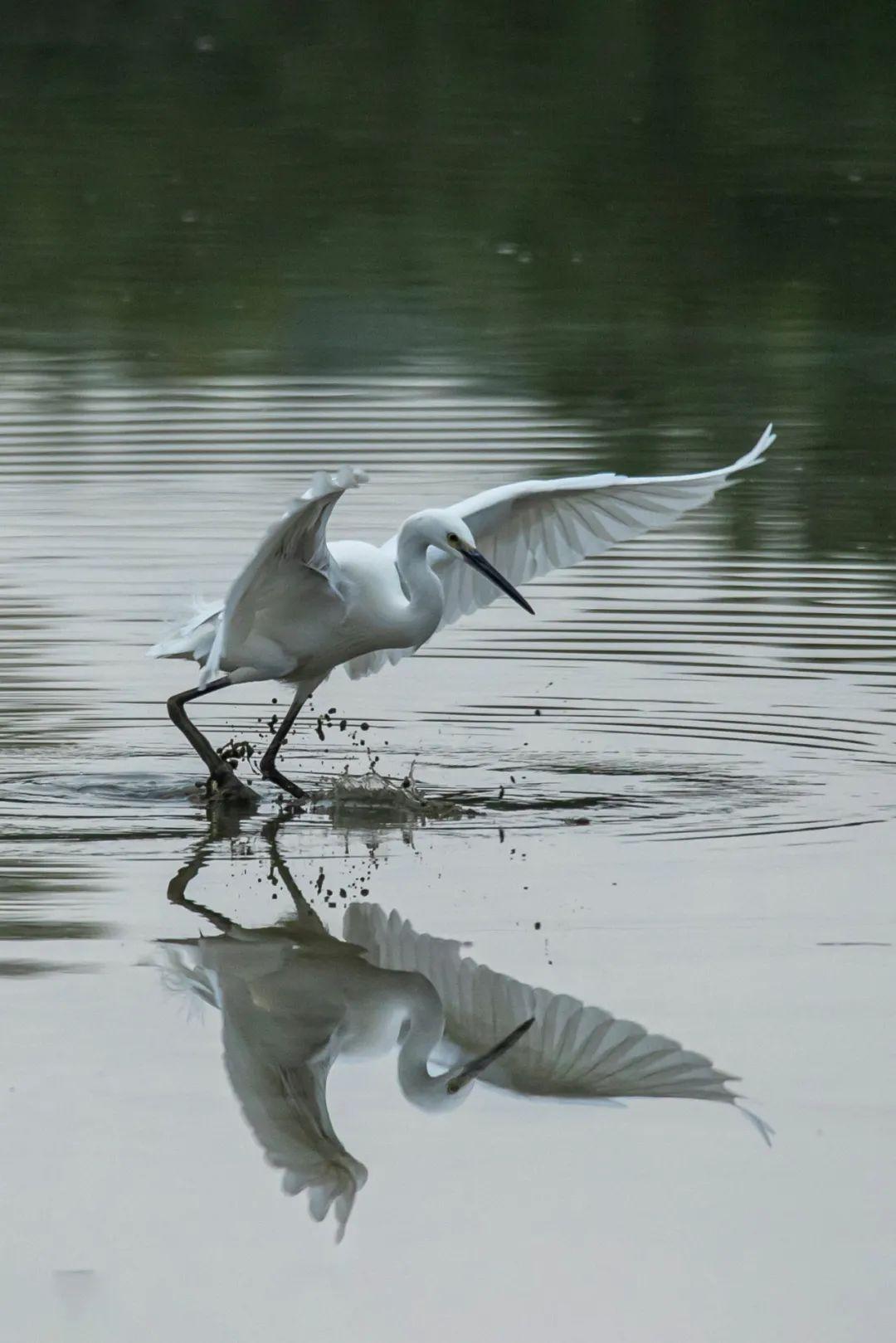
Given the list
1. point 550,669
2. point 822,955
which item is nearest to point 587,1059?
point 822,955

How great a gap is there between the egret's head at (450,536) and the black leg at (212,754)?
114cm

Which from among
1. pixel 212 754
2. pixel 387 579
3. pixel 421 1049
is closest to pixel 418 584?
pixel 387 579

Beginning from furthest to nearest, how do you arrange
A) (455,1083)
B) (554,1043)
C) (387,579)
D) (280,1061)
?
(387,579) → (554,1043) → (280,1061) → (455,1083)

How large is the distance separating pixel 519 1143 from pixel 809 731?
4.77 meters

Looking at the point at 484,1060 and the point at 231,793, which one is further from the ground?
the point at 484,1060

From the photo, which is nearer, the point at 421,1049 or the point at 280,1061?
the point at 280,1061

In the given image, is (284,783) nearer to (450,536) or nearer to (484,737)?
(484,737)

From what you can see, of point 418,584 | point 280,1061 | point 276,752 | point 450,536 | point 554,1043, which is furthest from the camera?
point 276,752

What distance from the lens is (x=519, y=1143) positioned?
6117 millimetres

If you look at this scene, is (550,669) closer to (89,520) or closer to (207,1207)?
(89,520)

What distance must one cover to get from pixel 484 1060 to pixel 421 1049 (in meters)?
0.19

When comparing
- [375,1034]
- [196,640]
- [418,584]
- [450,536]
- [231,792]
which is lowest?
[231,792]

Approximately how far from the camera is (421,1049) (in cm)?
681

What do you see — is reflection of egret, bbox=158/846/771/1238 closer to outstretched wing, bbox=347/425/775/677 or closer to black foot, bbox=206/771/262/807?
black foot, bbox=206/771/262/807
